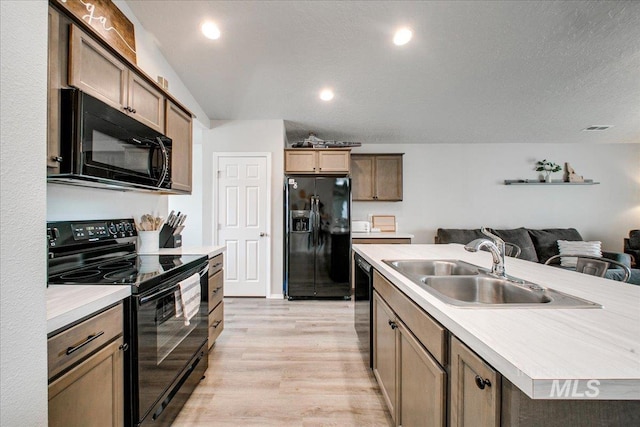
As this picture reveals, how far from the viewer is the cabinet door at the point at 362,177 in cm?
456

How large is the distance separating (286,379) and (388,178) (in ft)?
11.3

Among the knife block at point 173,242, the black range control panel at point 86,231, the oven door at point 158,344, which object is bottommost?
the oven door at point 158,344

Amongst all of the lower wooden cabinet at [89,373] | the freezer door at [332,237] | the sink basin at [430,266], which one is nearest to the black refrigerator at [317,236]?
the freezer door at [332,237]

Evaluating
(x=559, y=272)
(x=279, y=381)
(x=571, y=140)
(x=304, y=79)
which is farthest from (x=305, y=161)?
(x=571, y=140)

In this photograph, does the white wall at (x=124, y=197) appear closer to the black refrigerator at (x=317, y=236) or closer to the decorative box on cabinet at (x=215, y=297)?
the decorative box on cabinet at (x=215, y=297)

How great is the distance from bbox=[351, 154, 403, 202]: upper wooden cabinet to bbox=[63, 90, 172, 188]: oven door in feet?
10.3

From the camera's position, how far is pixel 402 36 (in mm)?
2553

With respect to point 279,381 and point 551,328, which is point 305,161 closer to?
point 279,381

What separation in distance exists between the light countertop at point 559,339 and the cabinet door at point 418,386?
205mm

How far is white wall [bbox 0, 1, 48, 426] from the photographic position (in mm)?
574

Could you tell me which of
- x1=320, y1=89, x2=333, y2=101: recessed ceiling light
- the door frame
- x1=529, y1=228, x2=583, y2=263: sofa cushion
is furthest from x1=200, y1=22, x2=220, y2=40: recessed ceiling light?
x1=529, y1=228, x2=583, y2=263: sofa cushion

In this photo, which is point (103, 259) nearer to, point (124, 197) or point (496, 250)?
point (124, 197)

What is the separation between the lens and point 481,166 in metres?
4.87

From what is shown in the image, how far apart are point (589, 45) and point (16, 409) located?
4.44 meters
